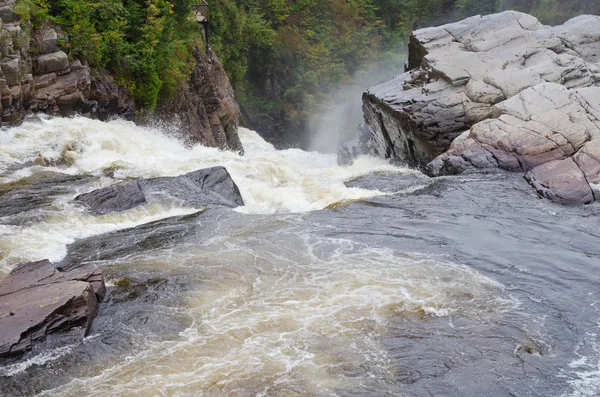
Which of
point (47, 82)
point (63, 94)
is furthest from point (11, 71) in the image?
point (63, 94)

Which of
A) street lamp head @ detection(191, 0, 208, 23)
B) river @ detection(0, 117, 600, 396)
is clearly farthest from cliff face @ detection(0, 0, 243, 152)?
street lamp head @ detection(191, 0, 208, 23)

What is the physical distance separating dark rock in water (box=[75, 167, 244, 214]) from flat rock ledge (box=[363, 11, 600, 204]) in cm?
611

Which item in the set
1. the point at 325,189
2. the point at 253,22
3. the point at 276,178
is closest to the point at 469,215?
the point at 325,189

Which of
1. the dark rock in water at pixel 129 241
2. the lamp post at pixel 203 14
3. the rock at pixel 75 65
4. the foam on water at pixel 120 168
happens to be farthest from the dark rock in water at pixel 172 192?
the lamp post at pixel 203 14

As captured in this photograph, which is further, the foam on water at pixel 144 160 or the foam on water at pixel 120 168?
the foam on water at pixel 144 160

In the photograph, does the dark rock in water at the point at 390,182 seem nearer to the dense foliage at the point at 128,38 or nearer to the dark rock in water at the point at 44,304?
the dense foliage at the point at 128,38

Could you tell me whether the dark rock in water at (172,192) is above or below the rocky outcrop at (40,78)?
below

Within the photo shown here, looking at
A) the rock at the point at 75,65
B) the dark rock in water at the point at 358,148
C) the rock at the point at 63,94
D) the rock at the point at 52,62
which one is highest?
the rock at the point at 52,62

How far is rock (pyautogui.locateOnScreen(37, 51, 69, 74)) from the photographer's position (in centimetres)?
1596

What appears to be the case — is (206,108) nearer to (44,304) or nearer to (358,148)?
(358,148)

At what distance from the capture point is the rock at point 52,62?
16.0 meters

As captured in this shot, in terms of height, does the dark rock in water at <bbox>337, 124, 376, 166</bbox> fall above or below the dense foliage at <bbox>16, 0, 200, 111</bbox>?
below

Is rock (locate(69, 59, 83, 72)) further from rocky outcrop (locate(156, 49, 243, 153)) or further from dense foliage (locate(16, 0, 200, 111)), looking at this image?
rocky outcrop (locate(156, 49, 243, 153))

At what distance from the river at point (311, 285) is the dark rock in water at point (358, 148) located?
9091mm
